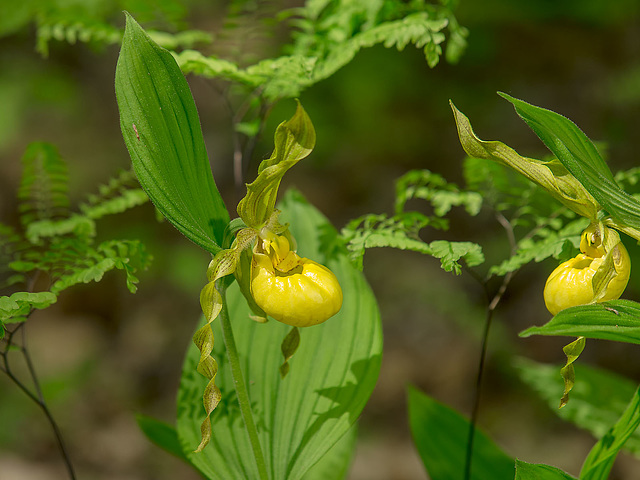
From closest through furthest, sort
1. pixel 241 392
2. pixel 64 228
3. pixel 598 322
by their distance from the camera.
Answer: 1. pixel 598 322
2. pixel 241 392
3. pixel 64 228

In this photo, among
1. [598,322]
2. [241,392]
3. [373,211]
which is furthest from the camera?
[373,211]

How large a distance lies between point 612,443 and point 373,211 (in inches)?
75.3

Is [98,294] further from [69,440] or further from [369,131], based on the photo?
[369,131]

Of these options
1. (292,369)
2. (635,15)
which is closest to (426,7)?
(292,369)

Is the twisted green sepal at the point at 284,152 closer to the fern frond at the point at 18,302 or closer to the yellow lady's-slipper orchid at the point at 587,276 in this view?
the fern frond at the point at 18,302

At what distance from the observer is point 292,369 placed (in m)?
1.09

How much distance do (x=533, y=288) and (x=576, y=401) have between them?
115cm

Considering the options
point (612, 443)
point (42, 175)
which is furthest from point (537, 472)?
point (42, 175)

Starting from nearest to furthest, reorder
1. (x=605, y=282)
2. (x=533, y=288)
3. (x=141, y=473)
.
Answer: (x=605, y=282), (x=141, y=473), (x=533, y=288)

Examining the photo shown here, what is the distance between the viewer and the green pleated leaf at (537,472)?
30.9 inches

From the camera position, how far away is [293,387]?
3.51 ft

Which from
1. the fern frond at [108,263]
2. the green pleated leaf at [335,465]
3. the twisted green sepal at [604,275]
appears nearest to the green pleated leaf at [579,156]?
the twisted green sepal at [604,275]

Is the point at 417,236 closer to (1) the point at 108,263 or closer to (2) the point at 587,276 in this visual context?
(2) the point at 587,276

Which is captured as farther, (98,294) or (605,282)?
(98,294)
